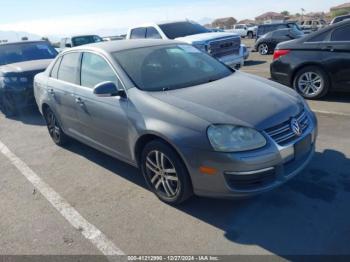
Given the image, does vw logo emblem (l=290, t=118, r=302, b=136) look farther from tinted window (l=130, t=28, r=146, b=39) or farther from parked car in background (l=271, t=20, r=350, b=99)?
tinted window (l=130, t=28, r=146, b=39)

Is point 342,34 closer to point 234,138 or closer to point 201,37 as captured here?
point 201,37

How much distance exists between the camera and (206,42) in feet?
30.5

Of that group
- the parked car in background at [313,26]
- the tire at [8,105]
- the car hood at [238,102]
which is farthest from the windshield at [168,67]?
the parked car in background at [313,26]

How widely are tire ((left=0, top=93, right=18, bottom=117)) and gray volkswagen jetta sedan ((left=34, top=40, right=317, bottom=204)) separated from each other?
378 centimetres

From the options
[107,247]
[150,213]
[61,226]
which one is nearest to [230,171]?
[150,213]

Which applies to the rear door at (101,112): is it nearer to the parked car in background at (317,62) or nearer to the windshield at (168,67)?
the windshield at (168,67)

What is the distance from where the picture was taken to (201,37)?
9688mm

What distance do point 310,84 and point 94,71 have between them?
15.0 ft

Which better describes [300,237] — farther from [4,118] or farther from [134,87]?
[4,118]

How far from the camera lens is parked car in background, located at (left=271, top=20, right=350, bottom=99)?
21.3 feet

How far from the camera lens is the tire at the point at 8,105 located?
808 centimetres

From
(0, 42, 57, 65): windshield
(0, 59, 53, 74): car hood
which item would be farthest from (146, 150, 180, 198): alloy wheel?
(0, 42, 57, 65): windshield

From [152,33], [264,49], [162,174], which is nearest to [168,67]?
[162,174]

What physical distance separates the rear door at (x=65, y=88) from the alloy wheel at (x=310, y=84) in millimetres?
4547
